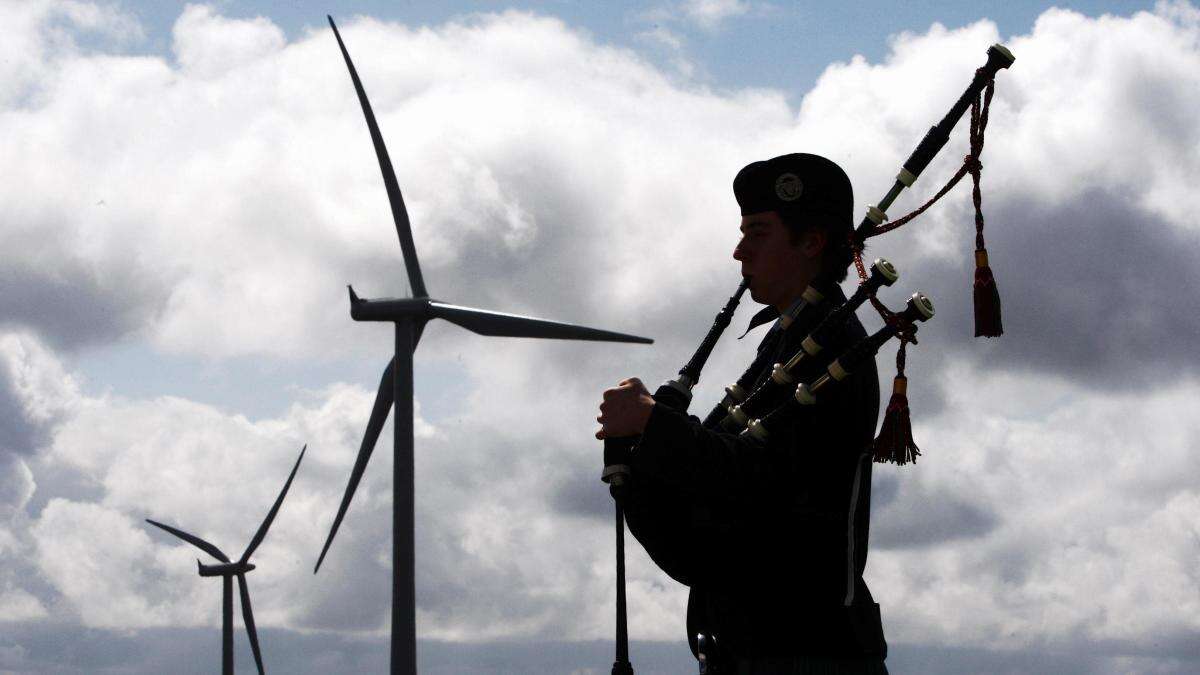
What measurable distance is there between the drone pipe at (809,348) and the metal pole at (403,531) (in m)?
22.5

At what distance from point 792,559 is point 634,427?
1250mm

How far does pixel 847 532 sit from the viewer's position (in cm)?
954

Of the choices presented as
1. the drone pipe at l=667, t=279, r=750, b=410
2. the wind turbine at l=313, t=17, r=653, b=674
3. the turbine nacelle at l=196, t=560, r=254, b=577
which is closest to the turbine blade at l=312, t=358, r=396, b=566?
the wind turbine at l=313, t=17, r=653, b=674

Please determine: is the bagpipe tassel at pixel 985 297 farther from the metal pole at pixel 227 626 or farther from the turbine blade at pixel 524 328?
the metal pole at pixel 227 626

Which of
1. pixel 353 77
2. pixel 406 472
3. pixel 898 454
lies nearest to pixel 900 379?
pixel 898 454

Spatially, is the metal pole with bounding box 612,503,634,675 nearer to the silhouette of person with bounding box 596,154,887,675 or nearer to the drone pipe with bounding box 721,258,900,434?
the silhouette of person with bounding box 596,154,887,675

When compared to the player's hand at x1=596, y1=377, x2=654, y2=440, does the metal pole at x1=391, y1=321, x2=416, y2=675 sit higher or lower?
higher

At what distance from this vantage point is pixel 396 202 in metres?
35.4

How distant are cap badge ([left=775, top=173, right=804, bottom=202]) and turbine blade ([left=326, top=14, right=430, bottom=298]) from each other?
84.2ft

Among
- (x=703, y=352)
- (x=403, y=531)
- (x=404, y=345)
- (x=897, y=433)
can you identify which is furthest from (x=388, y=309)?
(x=897, y=433)

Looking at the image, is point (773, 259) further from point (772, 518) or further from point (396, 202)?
point (396, 202)

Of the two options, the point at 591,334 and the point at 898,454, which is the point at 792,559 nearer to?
the point at 898,454

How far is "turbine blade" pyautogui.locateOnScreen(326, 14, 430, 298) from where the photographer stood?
35438mm

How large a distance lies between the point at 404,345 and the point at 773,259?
25117mm
